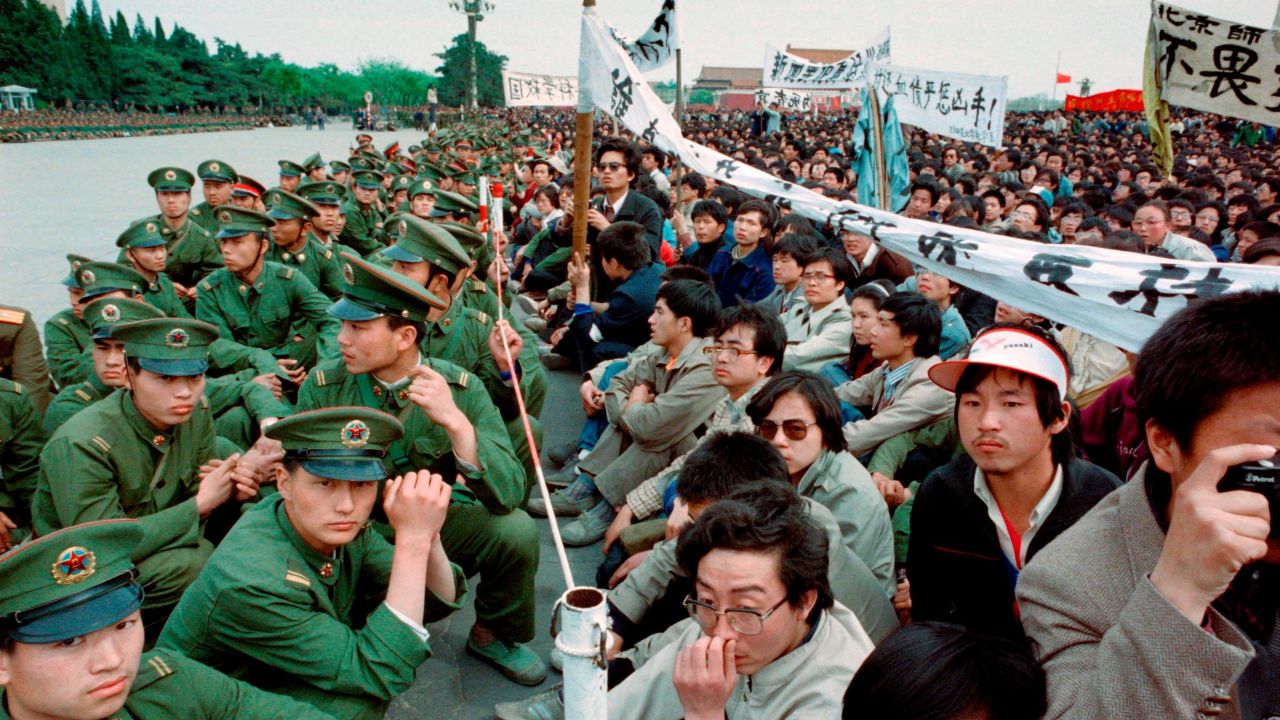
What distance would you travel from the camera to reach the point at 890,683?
59.9 inches

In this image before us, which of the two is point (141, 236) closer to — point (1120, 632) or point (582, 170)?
point (582, 170)

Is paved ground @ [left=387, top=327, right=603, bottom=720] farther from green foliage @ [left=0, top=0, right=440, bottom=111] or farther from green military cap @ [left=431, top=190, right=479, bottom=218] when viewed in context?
green foliage @ [left=0, top=0, right=440, bottom=111]

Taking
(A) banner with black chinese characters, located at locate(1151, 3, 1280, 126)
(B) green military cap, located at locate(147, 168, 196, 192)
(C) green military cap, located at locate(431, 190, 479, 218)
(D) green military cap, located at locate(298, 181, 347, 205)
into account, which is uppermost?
(A) banner with black chinese characters, located at locate(1151, 3, 1280, 126)

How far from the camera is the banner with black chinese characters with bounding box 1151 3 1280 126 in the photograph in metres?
3.99

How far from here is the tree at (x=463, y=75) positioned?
62750 millimetres

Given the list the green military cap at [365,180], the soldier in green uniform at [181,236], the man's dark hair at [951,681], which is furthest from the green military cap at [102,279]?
the green military cap at [365,180]

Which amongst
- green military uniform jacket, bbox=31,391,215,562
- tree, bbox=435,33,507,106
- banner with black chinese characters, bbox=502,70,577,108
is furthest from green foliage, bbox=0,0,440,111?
green military uniform jacket, bbox=31,391,215,562

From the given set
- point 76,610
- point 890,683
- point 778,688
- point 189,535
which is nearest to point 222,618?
point 76,610

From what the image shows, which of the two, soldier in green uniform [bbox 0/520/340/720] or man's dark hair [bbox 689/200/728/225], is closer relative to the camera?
soldier in green uniform [bbox 0/520/340/720]

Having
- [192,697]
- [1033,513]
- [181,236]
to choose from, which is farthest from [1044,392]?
[181,236]

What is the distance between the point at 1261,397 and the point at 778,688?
Result: 1221 mm

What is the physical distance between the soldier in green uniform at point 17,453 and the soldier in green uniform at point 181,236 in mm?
3058

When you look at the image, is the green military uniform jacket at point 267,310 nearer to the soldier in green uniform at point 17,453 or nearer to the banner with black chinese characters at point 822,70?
the soldier in green uniform at point 17,453

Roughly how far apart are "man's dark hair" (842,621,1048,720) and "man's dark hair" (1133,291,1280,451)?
501mm
